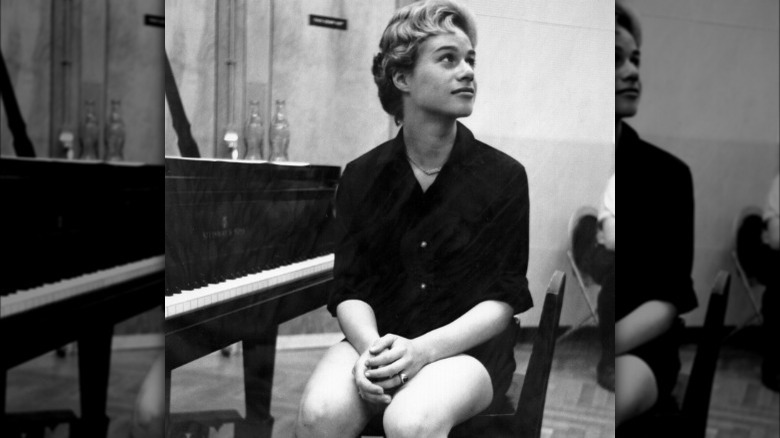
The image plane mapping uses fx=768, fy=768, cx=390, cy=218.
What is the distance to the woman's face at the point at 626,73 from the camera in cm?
265

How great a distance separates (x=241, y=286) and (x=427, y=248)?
0.49 meters

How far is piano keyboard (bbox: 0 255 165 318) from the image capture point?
2.44 meters

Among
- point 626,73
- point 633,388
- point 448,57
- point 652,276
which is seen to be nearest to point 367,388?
point 448,57

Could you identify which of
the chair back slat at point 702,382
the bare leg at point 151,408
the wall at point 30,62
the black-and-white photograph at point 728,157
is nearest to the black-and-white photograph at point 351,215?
the bare leg at point 151,408

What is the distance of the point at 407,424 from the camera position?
1869 millimetres

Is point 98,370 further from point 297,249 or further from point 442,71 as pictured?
point 442,71

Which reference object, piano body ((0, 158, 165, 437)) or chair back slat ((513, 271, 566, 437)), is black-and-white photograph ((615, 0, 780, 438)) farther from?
piano body ((0, 158, 165, 437))

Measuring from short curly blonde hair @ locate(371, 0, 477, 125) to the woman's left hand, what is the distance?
565 millimetres

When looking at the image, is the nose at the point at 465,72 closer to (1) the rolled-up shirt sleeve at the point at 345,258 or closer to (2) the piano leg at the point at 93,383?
(1) the rolled-up shirt sleeve at the point at 345,258

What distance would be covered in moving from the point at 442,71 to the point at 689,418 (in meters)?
1.67

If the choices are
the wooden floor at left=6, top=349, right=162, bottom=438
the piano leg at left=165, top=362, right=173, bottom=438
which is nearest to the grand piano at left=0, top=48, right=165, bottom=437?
the wooden floor at left=6, top=349, right=162, bottom=438

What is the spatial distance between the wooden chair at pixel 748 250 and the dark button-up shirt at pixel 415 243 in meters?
1.84

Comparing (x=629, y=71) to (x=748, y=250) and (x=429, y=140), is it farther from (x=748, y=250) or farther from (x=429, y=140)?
(x=748, y=250)

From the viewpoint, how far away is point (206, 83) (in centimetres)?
193
